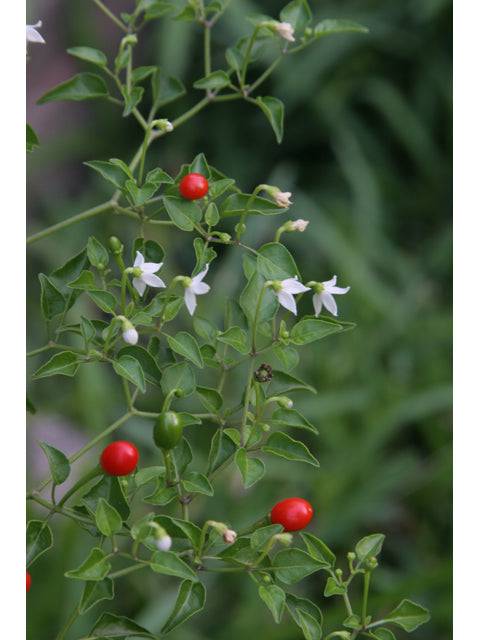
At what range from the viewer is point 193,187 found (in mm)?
432

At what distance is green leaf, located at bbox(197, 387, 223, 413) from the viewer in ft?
1.44

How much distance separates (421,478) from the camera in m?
1.40

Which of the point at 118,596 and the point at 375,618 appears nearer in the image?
the point at 375,618

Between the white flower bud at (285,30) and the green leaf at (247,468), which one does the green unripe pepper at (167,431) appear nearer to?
the green leaf at (247,468)

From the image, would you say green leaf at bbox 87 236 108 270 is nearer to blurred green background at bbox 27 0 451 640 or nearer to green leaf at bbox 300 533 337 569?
green leaf at bbox 300 533 337 569

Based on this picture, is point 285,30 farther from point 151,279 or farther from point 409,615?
point 409,615

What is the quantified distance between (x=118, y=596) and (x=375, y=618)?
0.34m

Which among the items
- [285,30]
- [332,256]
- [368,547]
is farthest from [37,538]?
[332,256]

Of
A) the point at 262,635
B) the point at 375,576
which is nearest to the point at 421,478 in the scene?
the point at 375,576

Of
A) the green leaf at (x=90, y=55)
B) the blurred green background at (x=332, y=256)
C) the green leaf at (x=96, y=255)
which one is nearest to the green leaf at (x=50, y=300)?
the green leaf at (x=96, y=255)

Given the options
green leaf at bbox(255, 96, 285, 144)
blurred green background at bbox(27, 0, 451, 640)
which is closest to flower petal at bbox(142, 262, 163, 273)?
green leaf at bbox(255, 96, 285, 144)

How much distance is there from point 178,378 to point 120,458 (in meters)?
0.04

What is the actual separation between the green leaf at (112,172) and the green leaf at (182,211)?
0.08 ft

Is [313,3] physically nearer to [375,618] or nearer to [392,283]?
[392,283]
